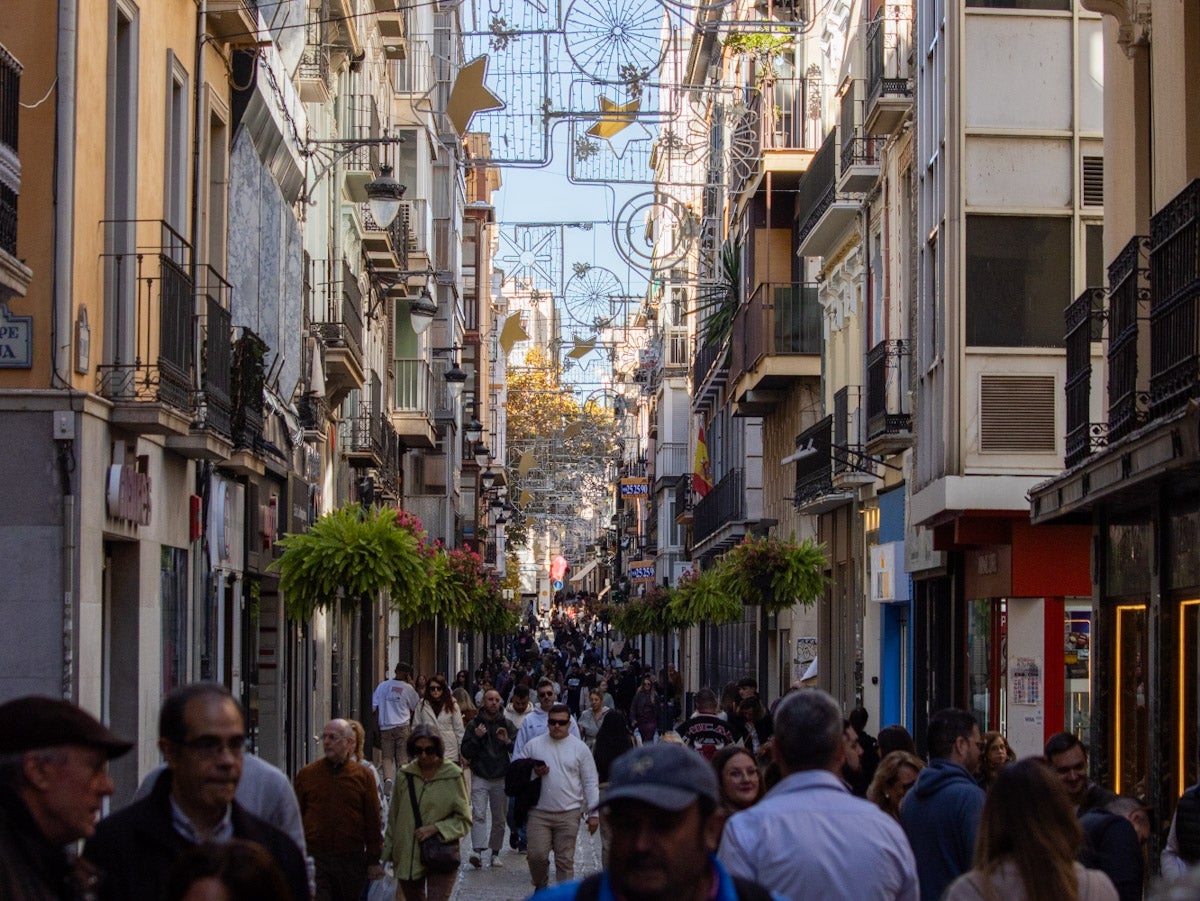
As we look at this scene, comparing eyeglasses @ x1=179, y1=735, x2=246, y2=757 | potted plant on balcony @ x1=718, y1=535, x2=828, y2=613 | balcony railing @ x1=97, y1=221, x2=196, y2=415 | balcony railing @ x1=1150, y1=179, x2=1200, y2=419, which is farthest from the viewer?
potted plant on balcony @ x1=718, y1=535, x2=828, y2=613

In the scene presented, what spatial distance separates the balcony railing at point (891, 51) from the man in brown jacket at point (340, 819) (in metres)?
15.6

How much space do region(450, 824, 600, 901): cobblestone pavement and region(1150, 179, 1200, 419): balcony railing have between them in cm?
640

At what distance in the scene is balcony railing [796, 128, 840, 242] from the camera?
104 feet

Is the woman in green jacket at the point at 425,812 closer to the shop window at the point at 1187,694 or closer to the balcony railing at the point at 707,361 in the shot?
the shop window at the point at 1187,694

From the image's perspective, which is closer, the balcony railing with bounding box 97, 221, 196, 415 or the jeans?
the balcony railing with bounding box 97, 221, 196, 415

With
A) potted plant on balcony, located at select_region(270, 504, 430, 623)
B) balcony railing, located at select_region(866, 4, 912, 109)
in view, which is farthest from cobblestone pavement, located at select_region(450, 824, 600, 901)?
balcony railing, located at select_region(866, 4, 912, 109)

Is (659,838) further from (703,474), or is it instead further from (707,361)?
(703,474)

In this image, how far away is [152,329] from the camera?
1622cm

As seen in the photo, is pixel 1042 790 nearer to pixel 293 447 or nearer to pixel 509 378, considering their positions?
pixel 293 447

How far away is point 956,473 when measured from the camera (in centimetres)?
2205

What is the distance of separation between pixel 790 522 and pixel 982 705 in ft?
60.2

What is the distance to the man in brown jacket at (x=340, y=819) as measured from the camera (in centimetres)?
1235

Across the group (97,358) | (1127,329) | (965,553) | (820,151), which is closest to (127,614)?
(97,358)

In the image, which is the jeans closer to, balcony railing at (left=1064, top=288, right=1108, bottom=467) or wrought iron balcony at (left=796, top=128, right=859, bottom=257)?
balcony railing at (left=1064, top=288, right=1108, bottom=467)
